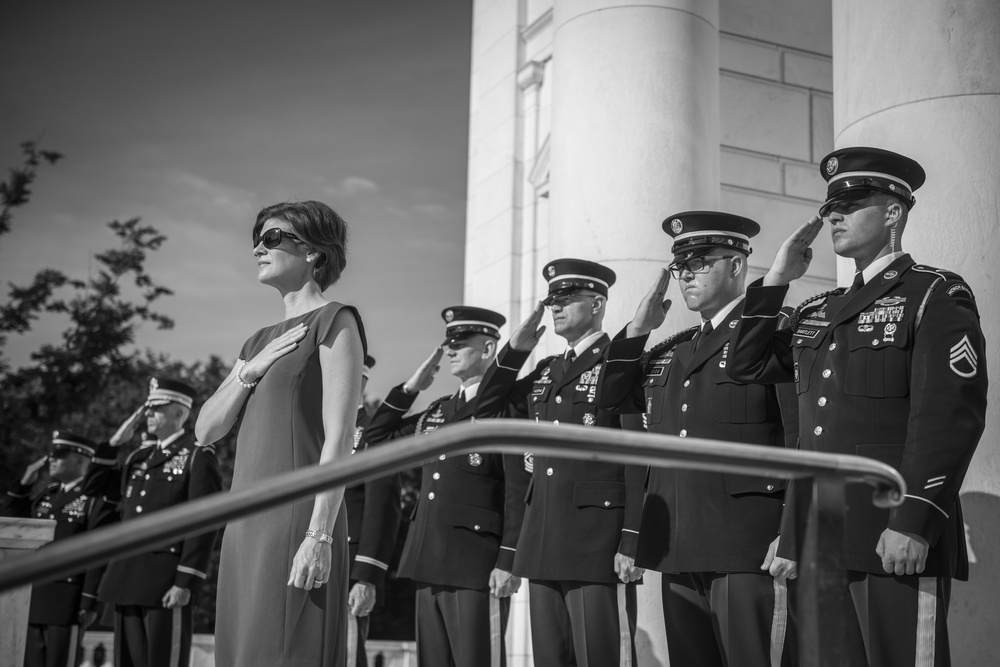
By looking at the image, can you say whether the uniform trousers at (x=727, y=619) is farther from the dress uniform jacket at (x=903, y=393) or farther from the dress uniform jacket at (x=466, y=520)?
the dress uniform jacket at (x=466, y=520)

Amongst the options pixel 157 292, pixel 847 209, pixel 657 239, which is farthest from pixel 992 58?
pixel 157 292

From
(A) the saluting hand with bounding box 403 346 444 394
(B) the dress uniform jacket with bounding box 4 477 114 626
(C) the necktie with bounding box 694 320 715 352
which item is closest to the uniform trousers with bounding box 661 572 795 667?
(C) the necktie with bounding box 694 320 715 352

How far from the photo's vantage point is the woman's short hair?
3.81 metres

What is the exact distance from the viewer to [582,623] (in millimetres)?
5141

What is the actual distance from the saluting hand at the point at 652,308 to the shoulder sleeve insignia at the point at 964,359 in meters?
1.54

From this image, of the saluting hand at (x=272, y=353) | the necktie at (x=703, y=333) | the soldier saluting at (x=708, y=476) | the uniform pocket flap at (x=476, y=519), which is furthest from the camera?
the uniform pocket flap at (x=476, y=519)

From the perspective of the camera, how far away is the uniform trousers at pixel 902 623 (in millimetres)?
3369

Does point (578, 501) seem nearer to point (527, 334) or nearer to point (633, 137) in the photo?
point (527, 334)

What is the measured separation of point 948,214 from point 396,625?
18.9 m

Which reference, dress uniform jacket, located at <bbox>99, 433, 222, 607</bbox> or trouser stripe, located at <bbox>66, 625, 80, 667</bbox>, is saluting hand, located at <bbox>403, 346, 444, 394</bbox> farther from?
trouser stripe, located at <bbox>66, 625, 80, 667</bbox>

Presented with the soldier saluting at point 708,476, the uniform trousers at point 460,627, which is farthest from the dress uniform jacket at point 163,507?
the soldier saluting at point 708,476

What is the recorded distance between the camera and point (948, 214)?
14.9ft

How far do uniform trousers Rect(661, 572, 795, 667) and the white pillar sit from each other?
7.20 feet

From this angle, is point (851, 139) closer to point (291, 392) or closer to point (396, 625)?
point (291, 392)
